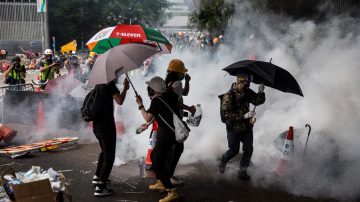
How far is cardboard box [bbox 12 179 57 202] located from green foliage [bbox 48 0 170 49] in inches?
1436

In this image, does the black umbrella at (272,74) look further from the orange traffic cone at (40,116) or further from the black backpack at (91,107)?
the orange traffic cone at (40,116)

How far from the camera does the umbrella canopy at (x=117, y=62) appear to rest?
17.3 ft

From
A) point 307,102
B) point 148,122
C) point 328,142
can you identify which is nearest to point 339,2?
point 307,102

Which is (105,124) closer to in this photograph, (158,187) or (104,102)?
(104,102)

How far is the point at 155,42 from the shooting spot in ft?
26.3

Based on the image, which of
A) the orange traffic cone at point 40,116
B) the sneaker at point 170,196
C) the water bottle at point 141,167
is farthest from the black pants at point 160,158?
the orange traffic cone at point 40,116

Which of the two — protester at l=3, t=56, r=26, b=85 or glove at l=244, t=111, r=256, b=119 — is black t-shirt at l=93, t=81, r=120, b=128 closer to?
glove at l=244, t=111, r=256, b=119

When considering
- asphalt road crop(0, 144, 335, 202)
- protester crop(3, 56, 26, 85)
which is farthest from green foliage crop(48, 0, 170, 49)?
asphalt road crop(0, 144, 335, 202)

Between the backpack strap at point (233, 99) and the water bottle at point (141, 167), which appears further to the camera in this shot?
the water bottle at point (141, 167)

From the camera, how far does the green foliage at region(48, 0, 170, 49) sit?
4166cm

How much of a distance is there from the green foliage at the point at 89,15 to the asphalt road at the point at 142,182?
33.4 metres

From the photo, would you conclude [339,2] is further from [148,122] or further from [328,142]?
[148,122]

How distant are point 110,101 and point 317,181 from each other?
127 inches

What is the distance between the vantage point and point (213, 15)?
1598 centimetres
